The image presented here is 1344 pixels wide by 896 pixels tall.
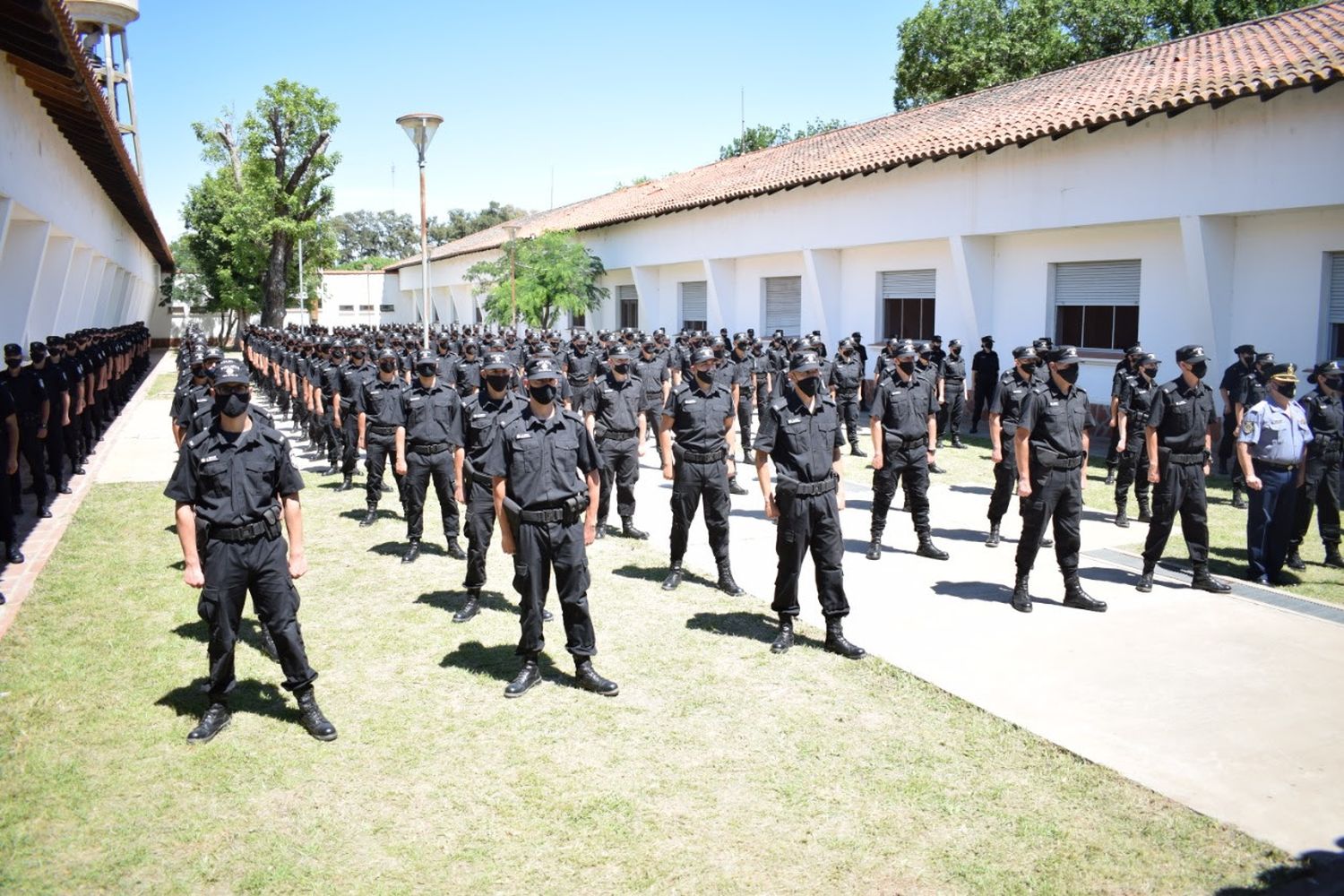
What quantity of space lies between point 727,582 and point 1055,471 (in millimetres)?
2699

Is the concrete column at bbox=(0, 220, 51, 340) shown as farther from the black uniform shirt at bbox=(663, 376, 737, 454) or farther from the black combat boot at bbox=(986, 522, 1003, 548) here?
the black combat boot at bbox=(986, 522, 1003, 548)

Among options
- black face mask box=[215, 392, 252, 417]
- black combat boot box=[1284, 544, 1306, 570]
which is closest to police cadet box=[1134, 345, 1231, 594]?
black combat boot box=[1284, 544, 1306, 570]

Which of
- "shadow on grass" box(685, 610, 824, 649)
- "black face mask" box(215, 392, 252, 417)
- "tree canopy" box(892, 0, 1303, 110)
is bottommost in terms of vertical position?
"shadow on grass" box(685, 610, 824, 649)

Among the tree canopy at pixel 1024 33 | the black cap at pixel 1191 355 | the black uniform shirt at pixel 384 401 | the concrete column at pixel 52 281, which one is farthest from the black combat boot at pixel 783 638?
the tree canopy at pixel 1024 33

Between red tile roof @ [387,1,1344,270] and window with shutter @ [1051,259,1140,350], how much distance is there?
2565 mm

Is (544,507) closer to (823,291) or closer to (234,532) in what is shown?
(234,532)

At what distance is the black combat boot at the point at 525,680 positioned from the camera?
5.91 m

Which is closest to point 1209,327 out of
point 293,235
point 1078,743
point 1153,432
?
point 1153,432

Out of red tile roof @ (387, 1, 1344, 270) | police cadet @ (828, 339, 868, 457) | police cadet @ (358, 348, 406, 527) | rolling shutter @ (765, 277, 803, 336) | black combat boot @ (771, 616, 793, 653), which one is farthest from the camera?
rolling shutter @ (765, 277, 803, 336)

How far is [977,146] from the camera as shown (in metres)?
17.0

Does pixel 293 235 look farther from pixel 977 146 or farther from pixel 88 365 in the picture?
pixel 977 146

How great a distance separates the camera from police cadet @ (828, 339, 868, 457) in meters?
15.2

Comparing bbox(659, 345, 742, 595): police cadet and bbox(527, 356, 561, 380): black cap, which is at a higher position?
bbox(527, 356, 561, 380): black cap

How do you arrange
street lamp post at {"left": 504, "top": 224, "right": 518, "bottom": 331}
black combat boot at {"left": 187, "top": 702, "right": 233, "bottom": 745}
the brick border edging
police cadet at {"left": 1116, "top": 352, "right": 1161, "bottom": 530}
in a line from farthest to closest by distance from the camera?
1. street lamp post at {"left": 504, "top": 224, "right": 518, "bottom": 331}
2. police cadet at {"left": 1116, "top": 352, "right": 1161, "bottom": 530}
3. the brick border edging
4. black combat boot at {"left": 187, "top": 702, "right": 233, "bottom": 745}
